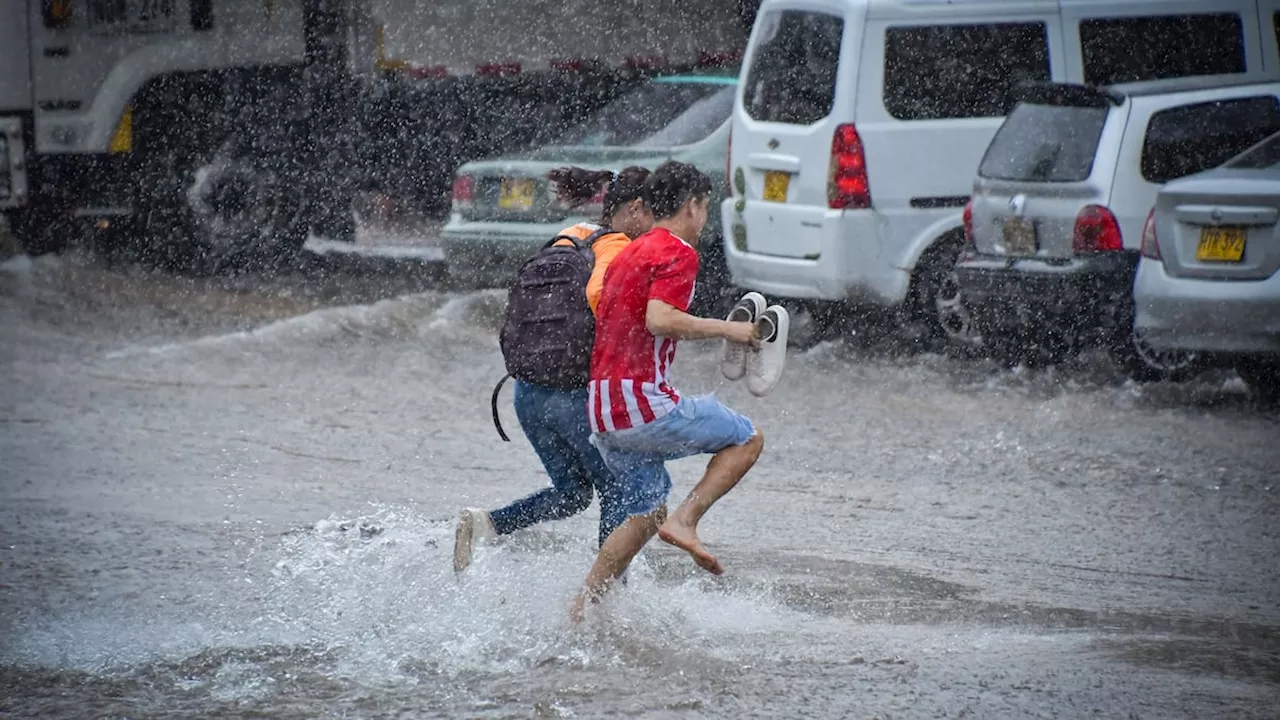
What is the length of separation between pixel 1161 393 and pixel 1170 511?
97.6 inches

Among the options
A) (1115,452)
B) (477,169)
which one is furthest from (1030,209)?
(477,169)

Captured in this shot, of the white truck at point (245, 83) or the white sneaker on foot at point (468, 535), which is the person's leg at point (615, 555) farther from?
the white truck at point (245, 83)

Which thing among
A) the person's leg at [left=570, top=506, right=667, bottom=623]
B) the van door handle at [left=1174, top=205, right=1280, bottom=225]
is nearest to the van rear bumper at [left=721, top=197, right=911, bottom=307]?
the van door handle at [left=1174, top=205, right=1280, bottom=225]

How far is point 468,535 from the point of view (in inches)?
226

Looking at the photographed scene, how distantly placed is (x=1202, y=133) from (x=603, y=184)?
4.98m

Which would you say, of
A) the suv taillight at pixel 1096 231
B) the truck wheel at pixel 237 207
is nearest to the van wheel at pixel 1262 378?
the suv taillight at pixel 1096 231

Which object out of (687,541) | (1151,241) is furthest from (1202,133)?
(687,541)

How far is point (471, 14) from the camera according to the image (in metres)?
14.4

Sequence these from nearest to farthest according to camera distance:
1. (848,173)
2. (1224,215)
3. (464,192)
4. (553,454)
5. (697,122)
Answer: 1. (553,454)
2. (1224,215)
3. (848,173)
4. (697,122)
5. (464,192)

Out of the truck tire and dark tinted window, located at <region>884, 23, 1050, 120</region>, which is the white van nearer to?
dark tinted window, located at <region>884, 23, 1050, 120</region>

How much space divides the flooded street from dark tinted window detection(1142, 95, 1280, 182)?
3.82 feet

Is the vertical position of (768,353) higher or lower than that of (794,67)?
lower

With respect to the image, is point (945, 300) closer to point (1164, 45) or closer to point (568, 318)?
point (1164, 45)

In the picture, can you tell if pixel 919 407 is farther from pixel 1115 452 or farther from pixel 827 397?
pixel 1115 452
